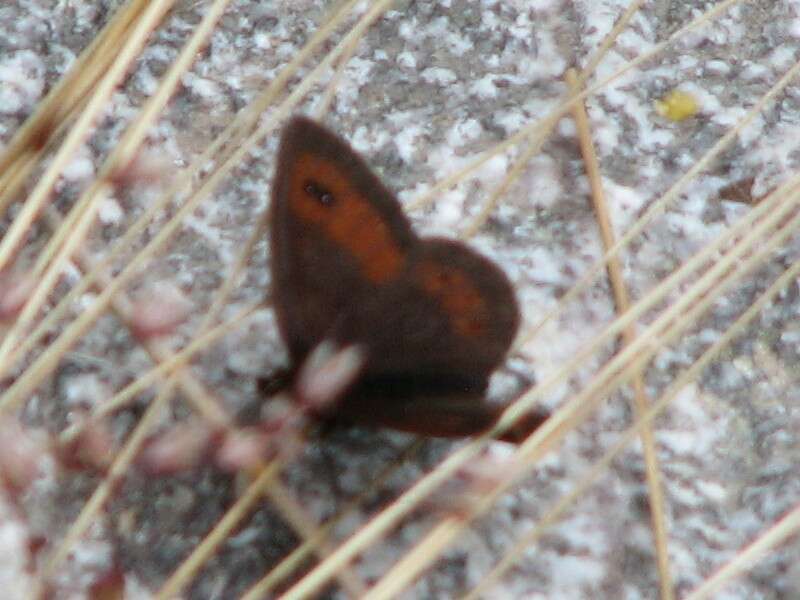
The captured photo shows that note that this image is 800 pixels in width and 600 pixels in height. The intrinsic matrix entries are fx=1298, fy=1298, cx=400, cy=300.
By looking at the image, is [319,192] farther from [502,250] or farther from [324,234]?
[502,250]

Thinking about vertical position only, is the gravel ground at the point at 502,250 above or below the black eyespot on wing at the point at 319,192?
below

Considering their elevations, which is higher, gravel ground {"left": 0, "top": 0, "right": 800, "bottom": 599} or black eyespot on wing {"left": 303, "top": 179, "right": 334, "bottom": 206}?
black eyespot on wing {"left": 303, "top": 179, "right": 334, "bottom": 206}

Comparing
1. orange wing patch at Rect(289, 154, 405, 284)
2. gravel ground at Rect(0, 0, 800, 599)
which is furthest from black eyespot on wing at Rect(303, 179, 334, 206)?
gravel ground at Rect(0, 0, 800, 599)

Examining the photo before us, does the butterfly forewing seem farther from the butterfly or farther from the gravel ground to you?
the gravel ground

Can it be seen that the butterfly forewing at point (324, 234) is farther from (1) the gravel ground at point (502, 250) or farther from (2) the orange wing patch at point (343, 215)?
(1) the gravel ground at point (502, 250)

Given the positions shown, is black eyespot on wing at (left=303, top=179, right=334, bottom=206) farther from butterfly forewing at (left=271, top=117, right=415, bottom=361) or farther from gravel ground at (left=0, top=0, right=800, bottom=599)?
gravel ground at (left=0, top=0, right=800, bottom=599)

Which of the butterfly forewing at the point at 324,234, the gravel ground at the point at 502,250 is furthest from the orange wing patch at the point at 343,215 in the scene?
the gravel ground at the point at 502,250

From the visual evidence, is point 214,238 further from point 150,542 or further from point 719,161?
point 719,161
